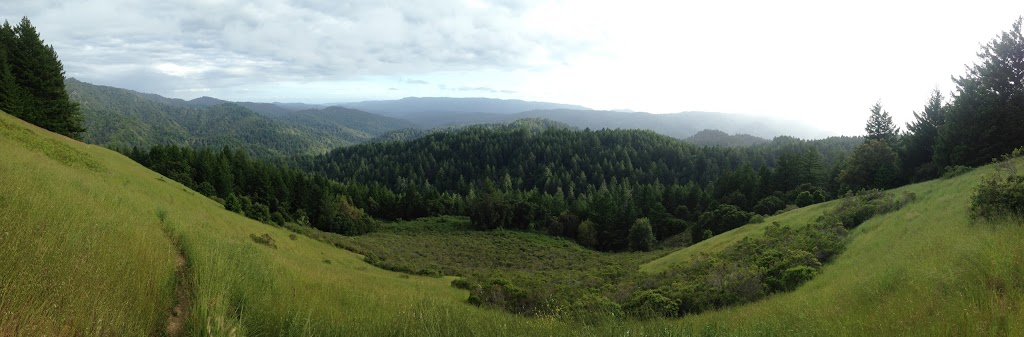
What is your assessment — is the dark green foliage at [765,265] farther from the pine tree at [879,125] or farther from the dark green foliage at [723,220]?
the pine tree at [879,125]

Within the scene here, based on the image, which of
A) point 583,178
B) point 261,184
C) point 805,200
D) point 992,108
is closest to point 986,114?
point 992,108

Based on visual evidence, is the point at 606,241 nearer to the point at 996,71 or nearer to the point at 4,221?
the point at 996,71

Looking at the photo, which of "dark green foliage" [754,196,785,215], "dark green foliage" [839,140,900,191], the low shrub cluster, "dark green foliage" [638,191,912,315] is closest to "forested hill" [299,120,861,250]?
"dark green foliage" [754,196,785,215]

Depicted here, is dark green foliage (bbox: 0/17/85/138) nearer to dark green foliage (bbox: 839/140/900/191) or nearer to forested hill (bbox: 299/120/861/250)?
forested hill (bbox: 299/120/861/250)

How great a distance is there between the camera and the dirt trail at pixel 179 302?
4.55 meters

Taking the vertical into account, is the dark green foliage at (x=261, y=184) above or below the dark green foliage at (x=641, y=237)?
above

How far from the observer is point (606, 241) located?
6862 cm

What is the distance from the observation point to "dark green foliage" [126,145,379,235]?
183ft

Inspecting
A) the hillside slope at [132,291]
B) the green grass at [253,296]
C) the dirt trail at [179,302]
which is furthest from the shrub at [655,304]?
the dirt trail at [179,302]

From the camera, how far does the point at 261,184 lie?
6681 cm

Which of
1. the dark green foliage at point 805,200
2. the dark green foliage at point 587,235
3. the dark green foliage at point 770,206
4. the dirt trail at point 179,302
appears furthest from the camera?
the dark green foliage at point 587,235

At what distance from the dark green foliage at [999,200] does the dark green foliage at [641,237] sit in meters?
49.2

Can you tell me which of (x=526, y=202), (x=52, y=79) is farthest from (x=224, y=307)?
(x=526, y=202)

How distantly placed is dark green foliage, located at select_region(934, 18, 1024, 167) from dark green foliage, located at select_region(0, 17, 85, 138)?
7289 centimetres
